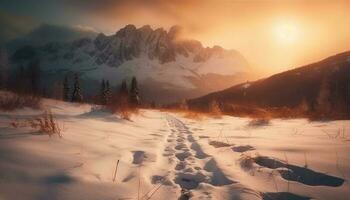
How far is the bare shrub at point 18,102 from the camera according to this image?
7.09 metres

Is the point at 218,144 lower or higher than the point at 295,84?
lower

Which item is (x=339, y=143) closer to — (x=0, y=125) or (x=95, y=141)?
(x=95, y=141)

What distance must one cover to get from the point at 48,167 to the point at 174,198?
1454 mm

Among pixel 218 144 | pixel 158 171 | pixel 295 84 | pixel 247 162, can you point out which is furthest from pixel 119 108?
pixel 295 84

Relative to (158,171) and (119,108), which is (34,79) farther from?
(158,171)

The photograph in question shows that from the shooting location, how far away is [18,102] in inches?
303

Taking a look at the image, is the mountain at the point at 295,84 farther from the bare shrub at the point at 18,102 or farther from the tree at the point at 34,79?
the bare shrub at the point at 18,102

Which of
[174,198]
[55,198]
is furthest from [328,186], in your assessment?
[55,198]

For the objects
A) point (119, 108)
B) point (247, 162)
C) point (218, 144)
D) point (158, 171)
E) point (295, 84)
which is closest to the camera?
point (158, 171)

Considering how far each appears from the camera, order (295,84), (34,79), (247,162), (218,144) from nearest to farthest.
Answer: (247,162), (218,144), (34,79), (295,84)

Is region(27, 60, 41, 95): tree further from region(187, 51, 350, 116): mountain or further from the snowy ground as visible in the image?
region(187, 51, 350, 116): mountain

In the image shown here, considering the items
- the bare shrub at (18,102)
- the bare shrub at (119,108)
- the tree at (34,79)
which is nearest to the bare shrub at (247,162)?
the bare shrub at (18,102)

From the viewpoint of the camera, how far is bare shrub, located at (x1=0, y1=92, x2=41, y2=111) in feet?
23.3

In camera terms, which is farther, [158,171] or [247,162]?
[247,162]
